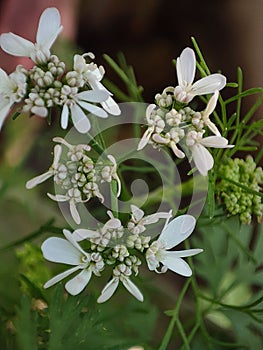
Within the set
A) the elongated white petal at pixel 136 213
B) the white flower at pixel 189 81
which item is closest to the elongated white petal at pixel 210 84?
the white flower at pixel 189 81

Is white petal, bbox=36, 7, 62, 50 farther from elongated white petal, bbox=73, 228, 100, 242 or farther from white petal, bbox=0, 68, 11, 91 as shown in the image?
elongated white petal, bbox=73, 228, 100, 242

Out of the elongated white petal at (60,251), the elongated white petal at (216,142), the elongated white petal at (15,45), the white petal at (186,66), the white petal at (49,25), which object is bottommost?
the elongated white petal at (60,251)

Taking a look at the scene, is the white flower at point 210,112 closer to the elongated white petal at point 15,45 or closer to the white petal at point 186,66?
the white petal at point 186,66

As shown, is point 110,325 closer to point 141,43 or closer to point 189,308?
point 189,308

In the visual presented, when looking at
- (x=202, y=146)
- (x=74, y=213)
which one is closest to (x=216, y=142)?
(x=202, y=146)

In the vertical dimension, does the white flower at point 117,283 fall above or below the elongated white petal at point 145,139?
below

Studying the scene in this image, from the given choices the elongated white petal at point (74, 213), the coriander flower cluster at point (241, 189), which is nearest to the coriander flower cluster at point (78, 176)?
the elongated white petal at point (74, 213)
